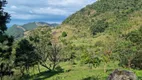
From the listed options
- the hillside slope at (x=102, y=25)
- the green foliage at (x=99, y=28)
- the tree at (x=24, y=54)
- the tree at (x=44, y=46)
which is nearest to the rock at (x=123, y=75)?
the tree at (x=24, y=54)

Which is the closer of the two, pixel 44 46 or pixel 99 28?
pixel 44 46

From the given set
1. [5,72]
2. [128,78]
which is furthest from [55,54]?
[128,78]

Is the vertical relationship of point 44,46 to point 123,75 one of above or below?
below

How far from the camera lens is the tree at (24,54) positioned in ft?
205

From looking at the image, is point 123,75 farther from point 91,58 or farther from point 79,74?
point 91,58

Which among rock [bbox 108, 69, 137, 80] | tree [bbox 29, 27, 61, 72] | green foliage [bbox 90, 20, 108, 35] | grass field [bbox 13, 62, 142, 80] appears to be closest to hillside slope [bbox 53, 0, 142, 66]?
green foliage [bbox 90, 20, 108, 35]

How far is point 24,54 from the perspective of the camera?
62.9 meters

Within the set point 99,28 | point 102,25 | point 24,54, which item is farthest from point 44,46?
point 99,28

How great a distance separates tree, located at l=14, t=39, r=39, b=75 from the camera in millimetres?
62406

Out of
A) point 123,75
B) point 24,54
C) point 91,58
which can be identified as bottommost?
point 91,58

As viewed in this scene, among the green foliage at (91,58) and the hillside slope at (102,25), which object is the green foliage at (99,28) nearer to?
the hillside slope at (102,25)

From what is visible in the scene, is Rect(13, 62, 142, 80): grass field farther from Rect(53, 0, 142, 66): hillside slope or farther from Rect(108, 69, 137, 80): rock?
Rect(108, 69, 137, 80): rock

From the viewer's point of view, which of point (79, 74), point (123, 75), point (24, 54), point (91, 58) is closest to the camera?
point (123, 75)

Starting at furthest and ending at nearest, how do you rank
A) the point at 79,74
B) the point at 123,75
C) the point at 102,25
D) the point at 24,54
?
the point at 102,25 → the point at 24,54 → the point at 79,74 → the point at 123,75
